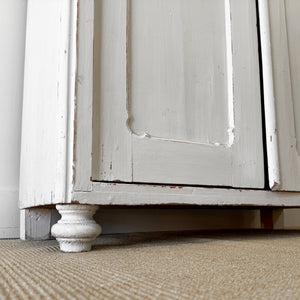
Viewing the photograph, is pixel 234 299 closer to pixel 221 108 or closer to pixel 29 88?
pixel 221 108

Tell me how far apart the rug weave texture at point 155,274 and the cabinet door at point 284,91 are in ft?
0.86

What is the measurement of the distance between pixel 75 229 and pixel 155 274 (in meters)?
0.23

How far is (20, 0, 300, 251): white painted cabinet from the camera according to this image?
25.1 inches

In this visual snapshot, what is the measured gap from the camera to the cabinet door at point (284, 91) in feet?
2.85

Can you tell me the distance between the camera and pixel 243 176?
2.66 feet

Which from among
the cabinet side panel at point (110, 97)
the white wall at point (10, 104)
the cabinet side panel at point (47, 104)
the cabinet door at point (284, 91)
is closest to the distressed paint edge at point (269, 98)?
the cabinet door at point (284, 91)

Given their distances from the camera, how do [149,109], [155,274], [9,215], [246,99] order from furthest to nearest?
[9,215] < [246,99] < [149,109] < [155,274]

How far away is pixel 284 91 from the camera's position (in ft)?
2.99

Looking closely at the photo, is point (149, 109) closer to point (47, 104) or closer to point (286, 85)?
point (47, 104)

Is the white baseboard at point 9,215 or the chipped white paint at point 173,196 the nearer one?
the chipped white paint at point 173,196

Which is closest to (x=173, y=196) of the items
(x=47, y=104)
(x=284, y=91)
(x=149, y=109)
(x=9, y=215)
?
(x=149, y=109)

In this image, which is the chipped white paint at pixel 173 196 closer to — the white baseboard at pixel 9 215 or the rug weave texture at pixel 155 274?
the rug weave texture at pixel 155 274

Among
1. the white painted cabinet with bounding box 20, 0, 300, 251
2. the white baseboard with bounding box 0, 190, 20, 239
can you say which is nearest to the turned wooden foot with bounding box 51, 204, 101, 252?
the white painted cabinet with bounding box 20, 0, 300, 251

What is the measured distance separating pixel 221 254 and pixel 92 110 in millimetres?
306
